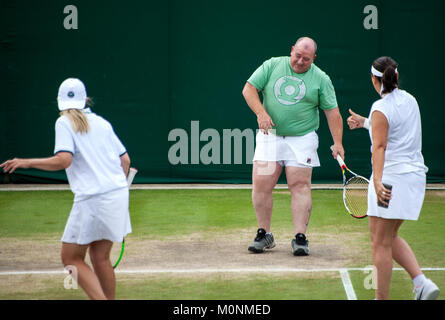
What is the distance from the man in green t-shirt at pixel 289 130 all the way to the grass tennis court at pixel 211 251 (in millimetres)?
447

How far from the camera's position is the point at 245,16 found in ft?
36.7

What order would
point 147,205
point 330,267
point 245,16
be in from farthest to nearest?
point 245,16
point 147,205
point 330,267

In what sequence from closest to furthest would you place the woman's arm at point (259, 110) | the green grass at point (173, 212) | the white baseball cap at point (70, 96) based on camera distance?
1. the white baseball cap at point (70, 96)
2. the woman's arm at point (259, 110)
3. the green grass at point (173, 212)

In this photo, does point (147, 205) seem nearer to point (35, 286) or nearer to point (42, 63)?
point (42, 63)

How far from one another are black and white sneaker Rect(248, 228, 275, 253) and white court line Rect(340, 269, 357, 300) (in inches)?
36.7

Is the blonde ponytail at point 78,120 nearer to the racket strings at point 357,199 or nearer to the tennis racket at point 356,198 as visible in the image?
the tennis racket at point 356,198

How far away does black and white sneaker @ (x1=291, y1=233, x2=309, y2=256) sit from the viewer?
6.65 metres

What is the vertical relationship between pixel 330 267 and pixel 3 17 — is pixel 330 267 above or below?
below

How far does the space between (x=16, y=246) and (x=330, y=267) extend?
3044mm

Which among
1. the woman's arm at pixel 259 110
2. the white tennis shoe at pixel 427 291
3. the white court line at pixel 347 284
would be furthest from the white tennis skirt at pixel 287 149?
the white tennis shoe at pixel 427 291

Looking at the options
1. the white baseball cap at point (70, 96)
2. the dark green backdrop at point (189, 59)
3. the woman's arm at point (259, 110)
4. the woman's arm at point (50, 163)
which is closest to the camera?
the woman's arm at point (50, 163)

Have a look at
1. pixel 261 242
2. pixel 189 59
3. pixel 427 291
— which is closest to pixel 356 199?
pixel 261 242

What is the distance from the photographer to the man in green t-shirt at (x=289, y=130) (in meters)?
6.86
